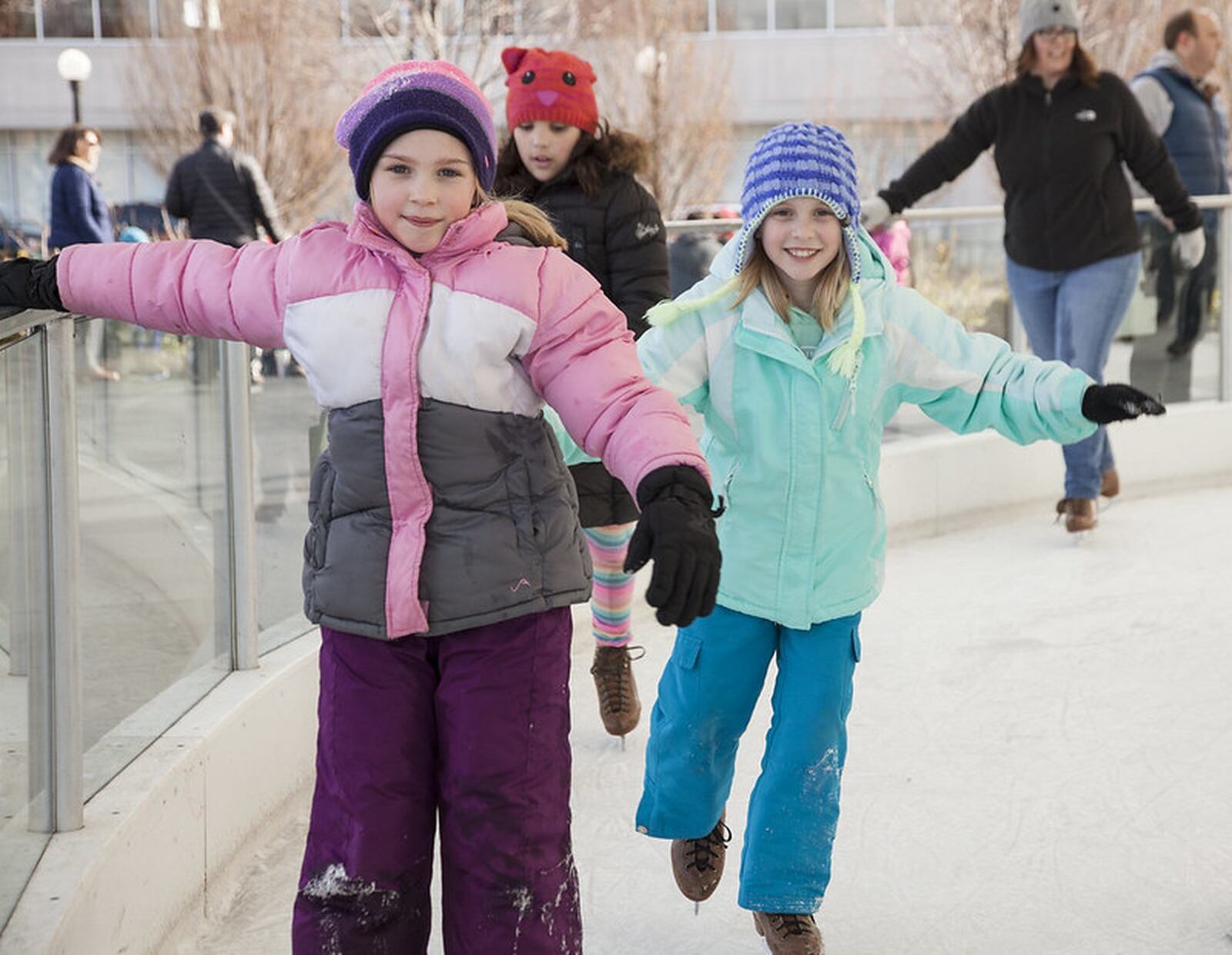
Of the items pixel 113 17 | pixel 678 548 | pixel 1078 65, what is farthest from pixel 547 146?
pixel 113 17

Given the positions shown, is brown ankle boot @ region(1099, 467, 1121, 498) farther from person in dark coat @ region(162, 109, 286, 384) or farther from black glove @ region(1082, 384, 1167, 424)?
person in dark coat @ region(162, 109, 286, 384)

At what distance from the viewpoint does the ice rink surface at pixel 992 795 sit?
3.12 metres

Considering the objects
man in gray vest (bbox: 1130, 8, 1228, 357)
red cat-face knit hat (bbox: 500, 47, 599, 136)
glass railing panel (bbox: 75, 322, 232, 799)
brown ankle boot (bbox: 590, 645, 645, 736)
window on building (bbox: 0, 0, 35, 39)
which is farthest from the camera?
window on building (bbox: 0, 0, 35, 39)

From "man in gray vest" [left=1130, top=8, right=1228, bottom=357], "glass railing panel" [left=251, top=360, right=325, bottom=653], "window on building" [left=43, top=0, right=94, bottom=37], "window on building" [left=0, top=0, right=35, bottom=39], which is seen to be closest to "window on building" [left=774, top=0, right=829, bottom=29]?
"window on building" [left=43, top=0, right=94, bottom=37]

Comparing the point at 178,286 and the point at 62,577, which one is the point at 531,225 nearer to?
the point at 178,286

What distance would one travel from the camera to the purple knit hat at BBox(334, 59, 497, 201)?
234cm

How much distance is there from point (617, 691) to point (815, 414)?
1.48m

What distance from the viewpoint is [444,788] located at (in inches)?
93.9

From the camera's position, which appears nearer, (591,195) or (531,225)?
(531,225)

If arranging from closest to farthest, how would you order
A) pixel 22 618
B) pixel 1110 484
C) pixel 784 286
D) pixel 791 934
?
1. pixel 22 618
2. pixel 791 934
3. pixel 784 286
4. pixel 1110 484

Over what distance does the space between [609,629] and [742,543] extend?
53.3 inches

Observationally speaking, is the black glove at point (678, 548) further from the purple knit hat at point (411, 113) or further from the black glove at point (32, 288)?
the black glove at point (32, 288)

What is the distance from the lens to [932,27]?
2647 centimetres

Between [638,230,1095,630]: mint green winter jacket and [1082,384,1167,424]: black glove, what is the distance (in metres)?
0.06
